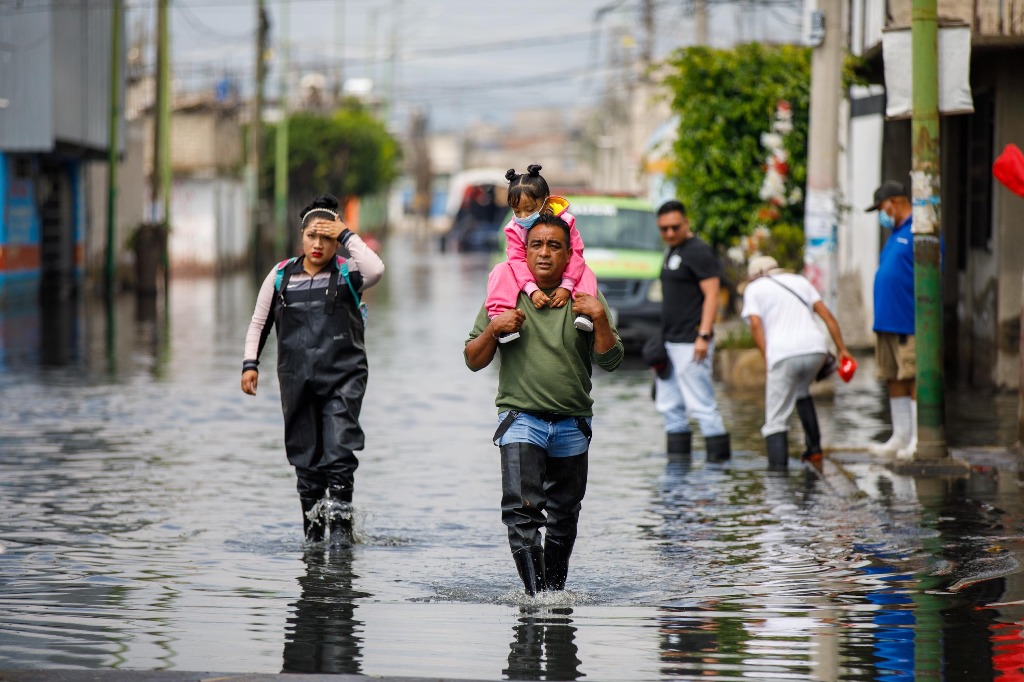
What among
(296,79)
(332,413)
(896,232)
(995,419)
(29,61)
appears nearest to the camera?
(332,413)

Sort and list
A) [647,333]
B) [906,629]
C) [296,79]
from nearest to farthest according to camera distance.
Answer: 1. [906,629]
2. [647,333]
3. [296,79]

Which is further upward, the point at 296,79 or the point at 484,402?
the point at 296,79

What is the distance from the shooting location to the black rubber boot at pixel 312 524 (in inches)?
363

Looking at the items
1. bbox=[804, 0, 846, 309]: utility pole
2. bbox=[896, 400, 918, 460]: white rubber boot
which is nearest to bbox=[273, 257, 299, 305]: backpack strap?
bbox=[896, 400, 918, 460]: white rubber boot

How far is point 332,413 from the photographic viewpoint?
9.12 m

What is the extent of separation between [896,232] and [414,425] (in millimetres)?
4488

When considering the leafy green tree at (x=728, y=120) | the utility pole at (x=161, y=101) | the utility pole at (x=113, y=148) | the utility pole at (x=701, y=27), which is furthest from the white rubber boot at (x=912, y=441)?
the utility pole at (x=161, y=101)

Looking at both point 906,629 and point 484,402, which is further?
point 484,402

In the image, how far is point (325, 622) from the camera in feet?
23.6

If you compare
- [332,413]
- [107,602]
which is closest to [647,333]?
[332,413]

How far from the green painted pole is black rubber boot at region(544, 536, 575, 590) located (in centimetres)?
445

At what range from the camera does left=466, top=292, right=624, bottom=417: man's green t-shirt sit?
7.29 meters

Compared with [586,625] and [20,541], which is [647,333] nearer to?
[20,541]

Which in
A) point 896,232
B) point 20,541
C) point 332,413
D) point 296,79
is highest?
point 296,79
